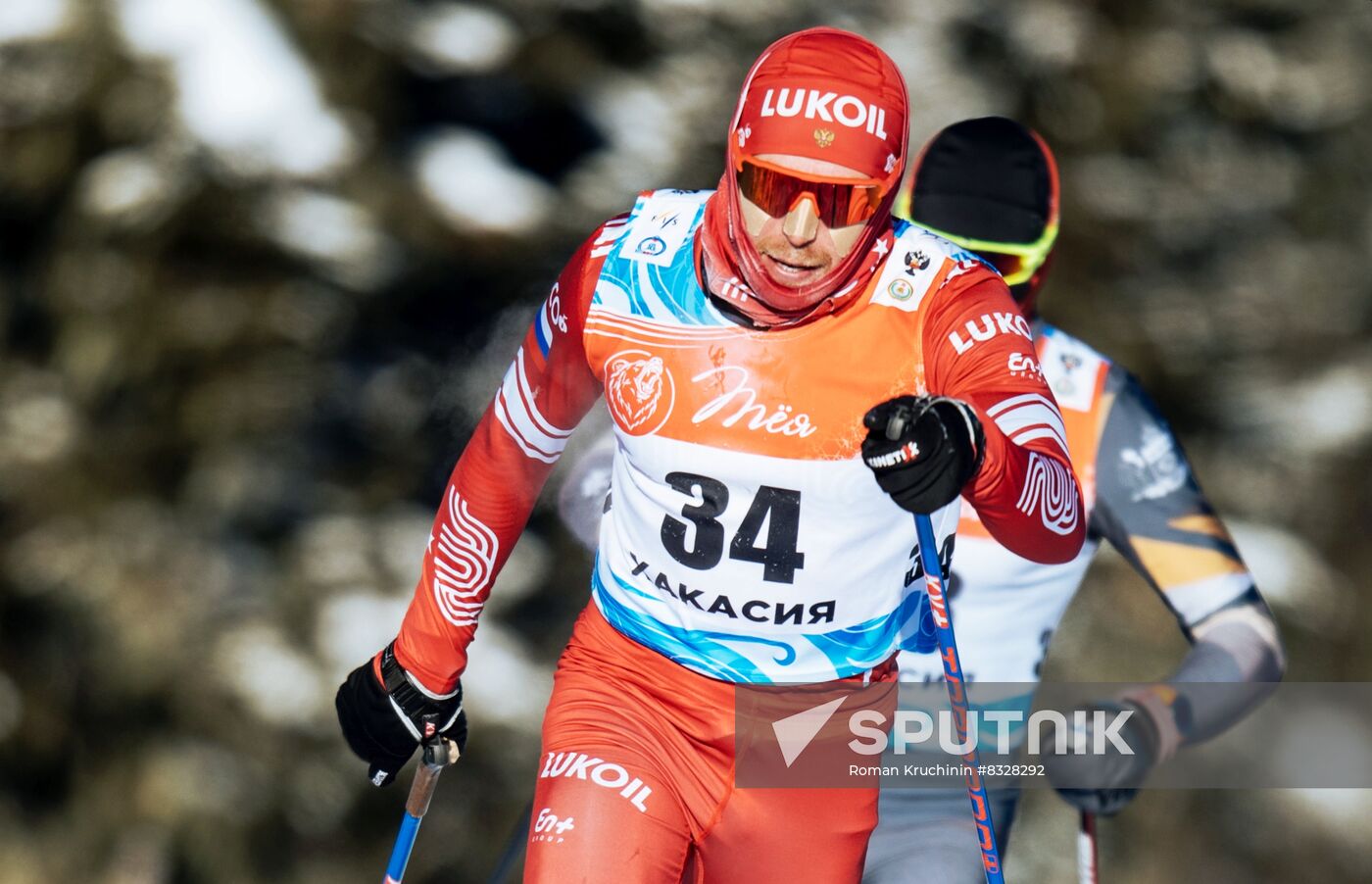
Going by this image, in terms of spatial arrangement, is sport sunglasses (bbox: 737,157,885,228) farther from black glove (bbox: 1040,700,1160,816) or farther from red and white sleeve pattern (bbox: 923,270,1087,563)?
black glove (bbox: 1040,700,1160,816)

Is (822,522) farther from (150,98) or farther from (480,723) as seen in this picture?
(150,98)

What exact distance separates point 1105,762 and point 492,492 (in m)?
1.42

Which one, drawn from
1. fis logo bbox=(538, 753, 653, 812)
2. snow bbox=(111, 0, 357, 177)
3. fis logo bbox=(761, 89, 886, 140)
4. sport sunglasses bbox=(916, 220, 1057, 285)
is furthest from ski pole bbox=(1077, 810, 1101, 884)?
snow bbox=(111, 0, 357, 177)

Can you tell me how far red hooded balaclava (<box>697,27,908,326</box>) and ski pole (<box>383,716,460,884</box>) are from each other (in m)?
1.05

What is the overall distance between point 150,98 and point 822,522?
8.54 metres

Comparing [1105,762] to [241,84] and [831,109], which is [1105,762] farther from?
[241,84]

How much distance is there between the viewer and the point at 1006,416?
2.56 m

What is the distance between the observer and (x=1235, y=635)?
3652mm

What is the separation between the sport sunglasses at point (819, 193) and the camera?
2.65 metres

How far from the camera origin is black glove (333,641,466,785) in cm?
311

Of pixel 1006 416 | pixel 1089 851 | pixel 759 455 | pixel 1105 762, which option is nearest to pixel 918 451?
pixel 1006 416

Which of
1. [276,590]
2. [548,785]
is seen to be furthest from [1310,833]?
[548,785]

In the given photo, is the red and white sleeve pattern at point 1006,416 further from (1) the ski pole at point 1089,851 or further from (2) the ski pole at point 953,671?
(1) the ski pole at point 1089,851

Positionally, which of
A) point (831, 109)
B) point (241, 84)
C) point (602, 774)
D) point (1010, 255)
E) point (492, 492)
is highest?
point (241, 84)
